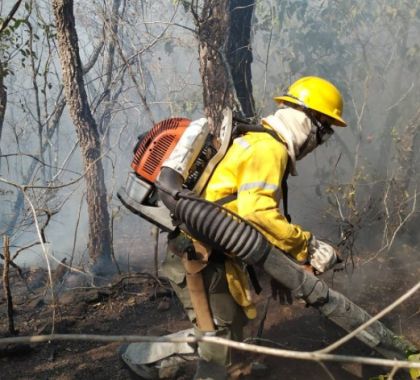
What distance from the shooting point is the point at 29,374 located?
9.45 ft

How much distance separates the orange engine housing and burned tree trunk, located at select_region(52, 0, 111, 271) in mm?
2751

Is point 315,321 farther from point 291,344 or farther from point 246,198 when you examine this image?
point 246,198

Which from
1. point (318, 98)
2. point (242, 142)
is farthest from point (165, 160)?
point (318, 98)

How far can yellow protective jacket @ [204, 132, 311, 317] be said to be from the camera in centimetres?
212

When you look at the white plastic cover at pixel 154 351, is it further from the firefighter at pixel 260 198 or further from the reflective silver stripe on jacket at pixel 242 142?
the reflective silver stripe on jacket at pixel 242 142

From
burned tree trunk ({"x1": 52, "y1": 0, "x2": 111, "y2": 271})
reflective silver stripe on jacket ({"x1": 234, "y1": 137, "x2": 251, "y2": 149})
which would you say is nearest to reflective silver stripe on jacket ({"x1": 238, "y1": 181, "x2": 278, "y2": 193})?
reflective silver stripe on jacket ({"x1": 234, "y1": 137, "x2": 251, "y2": 149})

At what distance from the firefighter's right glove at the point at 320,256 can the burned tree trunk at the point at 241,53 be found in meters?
2.95

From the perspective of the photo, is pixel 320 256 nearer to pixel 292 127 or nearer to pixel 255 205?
pixel 255 205

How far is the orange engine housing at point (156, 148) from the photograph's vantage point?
2.29 m

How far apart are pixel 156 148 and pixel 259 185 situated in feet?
2.08

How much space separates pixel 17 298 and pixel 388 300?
414cm

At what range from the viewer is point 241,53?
16.6 ft

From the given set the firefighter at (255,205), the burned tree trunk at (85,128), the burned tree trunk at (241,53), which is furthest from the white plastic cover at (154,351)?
the burned tree trunk at (241,53)

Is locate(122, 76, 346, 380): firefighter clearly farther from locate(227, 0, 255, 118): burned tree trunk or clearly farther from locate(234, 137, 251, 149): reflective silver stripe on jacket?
locate(227, 0, 255, 118): burned tree trunk
